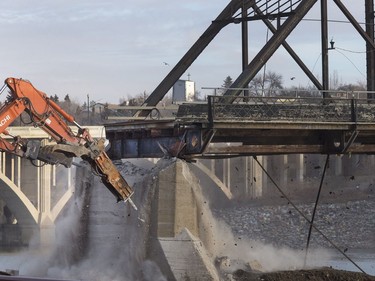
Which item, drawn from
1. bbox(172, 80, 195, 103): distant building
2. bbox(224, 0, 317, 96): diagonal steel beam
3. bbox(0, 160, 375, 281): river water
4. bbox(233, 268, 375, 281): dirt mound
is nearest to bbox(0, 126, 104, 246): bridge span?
bbox(172, 80, 195, 103): distant building

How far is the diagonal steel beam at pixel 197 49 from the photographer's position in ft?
85.5

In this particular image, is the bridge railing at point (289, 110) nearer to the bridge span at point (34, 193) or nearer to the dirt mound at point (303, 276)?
the dirt mound at point (303, 276)

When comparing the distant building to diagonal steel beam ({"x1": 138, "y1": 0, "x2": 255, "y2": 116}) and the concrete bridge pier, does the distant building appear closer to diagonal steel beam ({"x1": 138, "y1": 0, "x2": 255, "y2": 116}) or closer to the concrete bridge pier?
diagonal steel beam ({"x1": 138, "y1": 0, "x2": 255, "y2": 116})

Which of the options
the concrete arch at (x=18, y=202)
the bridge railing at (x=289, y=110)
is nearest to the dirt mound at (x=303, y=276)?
the bridge railing at (x=289, y=110)

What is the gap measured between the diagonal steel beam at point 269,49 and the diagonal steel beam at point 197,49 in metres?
2.34

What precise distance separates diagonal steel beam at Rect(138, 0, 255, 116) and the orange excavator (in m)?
5.31

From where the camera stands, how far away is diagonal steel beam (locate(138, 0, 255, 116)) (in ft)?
85.5

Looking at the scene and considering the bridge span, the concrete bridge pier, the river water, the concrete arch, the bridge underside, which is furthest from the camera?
the bridge span

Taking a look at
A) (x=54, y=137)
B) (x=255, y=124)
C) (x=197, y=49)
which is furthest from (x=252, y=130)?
(x=197, y=49)

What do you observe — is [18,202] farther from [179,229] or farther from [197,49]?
[179,229]

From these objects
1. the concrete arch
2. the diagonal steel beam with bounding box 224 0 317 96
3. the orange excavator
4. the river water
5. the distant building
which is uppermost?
the diagonal steel beam with bounding box 224 0 317 96

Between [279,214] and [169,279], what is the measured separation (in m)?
59.3

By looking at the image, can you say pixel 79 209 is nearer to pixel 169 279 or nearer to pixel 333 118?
pixel 169 279

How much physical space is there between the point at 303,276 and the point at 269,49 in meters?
6.28
